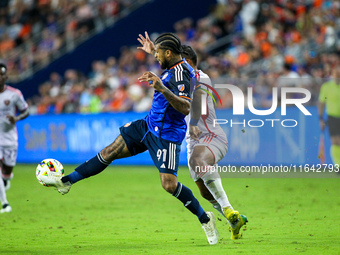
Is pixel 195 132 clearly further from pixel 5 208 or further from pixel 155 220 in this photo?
pixel 5 208

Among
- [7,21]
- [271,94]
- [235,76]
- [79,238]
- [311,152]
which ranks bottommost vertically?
[79,238]

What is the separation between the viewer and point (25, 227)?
29.7 feet

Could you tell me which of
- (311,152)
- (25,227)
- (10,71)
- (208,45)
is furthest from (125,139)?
(10,71)

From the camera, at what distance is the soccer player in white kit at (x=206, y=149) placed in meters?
7.64

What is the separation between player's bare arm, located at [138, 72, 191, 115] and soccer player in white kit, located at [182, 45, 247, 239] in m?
0.73

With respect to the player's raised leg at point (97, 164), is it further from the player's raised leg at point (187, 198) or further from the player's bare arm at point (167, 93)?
the player's bare arm at point (167, 93)

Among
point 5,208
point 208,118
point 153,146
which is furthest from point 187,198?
point 5,208

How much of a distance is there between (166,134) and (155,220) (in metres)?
2.76

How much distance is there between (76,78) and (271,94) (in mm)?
8967

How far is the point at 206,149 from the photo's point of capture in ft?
25.9

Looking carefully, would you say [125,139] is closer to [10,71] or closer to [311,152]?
[311,152]

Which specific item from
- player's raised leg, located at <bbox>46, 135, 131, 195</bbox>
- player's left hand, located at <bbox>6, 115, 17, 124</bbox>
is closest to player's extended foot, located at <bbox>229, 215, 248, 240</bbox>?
player's raised leg, located at <bbox>46, 135, 131, 195</bbox>

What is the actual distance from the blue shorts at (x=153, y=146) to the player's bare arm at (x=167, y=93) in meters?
0.55

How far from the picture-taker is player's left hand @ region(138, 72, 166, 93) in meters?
6.68
